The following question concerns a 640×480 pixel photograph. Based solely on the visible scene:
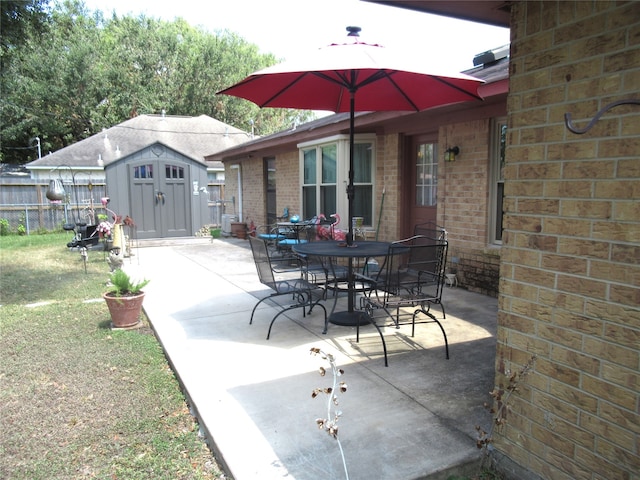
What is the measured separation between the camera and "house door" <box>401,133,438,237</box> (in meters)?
7.28

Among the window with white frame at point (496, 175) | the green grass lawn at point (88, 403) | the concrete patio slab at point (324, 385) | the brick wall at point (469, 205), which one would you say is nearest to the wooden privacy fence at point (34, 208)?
the brick wall at point (469, 205)

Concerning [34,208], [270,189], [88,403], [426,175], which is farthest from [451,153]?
[34,208]

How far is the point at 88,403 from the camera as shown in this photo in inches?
133

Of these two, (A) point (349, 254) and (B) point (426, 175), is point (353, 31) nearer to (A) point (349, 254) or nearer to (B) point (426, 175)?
(A) point (349, 254)

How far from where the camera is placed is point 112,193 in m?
12.9

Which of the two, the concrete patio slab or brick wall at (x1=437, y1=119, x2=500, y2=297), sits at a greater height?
A: brick wall at (x1=437, y1=119, x2=500, y2=297)

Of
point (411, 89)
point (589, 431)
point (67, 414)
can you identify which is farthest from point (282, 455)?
point (411, 89)

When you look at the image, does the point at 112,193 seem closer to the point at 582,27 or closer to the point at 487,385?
the point at 487,385

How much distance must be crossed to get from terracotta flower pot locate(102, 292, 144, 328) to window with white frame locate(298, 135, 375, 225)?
4457mm

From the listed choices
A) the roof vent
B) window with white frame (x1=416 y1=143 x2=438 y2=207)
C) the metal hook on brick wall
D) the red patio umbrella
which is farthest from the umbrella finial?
the roof vent

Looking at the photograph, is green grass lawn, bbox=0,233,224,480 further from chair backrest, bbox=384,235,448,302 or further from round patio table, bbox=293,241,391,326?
chair backrest, bbox=384,235,448,302

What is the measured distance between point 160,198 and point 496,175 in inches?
407

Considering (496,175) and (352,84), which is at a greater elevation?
(352,84)

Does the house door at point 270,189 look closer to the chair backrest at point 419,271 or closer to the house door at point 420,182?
the house door at point 420,182
